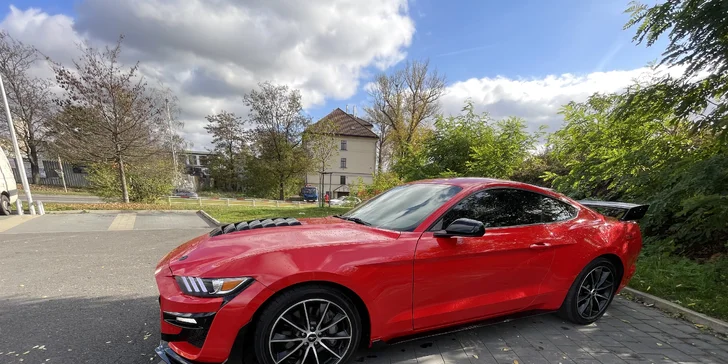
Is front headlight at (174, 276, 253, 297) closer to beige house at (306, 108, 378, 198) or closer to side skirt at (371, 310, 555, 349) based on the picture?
side skirt at (371, 310, 555, 349)

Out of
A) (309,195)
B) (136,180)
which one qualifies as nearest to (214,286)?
(136,180)

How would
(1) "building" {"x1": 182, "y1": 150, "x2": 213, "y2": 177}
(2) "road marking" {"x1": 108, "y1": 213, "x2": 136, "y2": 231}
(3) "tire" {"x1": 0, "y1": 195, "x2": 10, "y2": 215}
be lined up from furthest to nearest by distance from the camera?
(1) "building" {"x1": 182, "y1": 150, "x2": 213, "y2": 177} < (3) "tire" {"x1": 0, "y1": 195, "x2": 10, "y2": 215} < (2) "road marking" {"x1": 108, "y1": 213, "x2": 136, "y2": 231}

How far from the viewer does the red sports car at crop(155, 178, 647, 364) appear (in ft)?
6.42

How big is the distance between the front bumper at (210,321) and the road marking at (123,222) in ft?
28.3

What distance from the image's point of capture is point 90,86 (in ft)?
44.1

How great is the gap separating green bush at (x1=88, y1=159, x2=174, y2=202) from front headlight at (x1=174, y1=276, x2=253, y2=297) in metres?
16.1

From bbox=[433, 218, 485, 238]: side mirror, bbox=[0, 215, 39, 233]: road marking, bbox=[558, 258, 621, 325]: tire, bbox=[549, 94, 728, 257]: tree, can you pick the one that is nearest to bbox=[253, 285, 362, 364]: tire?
bbox=[433, 218, 485, 238]: side mirror

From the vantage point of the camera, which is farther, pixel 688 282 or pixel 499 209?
pixel 688 282

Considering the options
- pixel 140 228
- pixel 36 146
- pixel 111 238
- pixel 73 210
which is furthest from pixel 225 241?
pixel 36 146

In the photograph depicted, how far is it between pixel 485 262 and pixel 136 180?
58.5 ft

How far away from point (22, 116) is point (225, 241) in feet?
120

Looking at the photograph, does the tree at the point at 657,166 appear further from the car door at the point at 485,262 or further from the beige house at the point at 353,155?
the beige house at the point at 353,155

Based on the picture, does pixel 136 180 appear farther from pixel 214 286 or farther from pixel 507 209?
pixel 507 209

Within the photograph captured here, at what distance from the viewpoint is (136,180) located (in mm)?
15492
